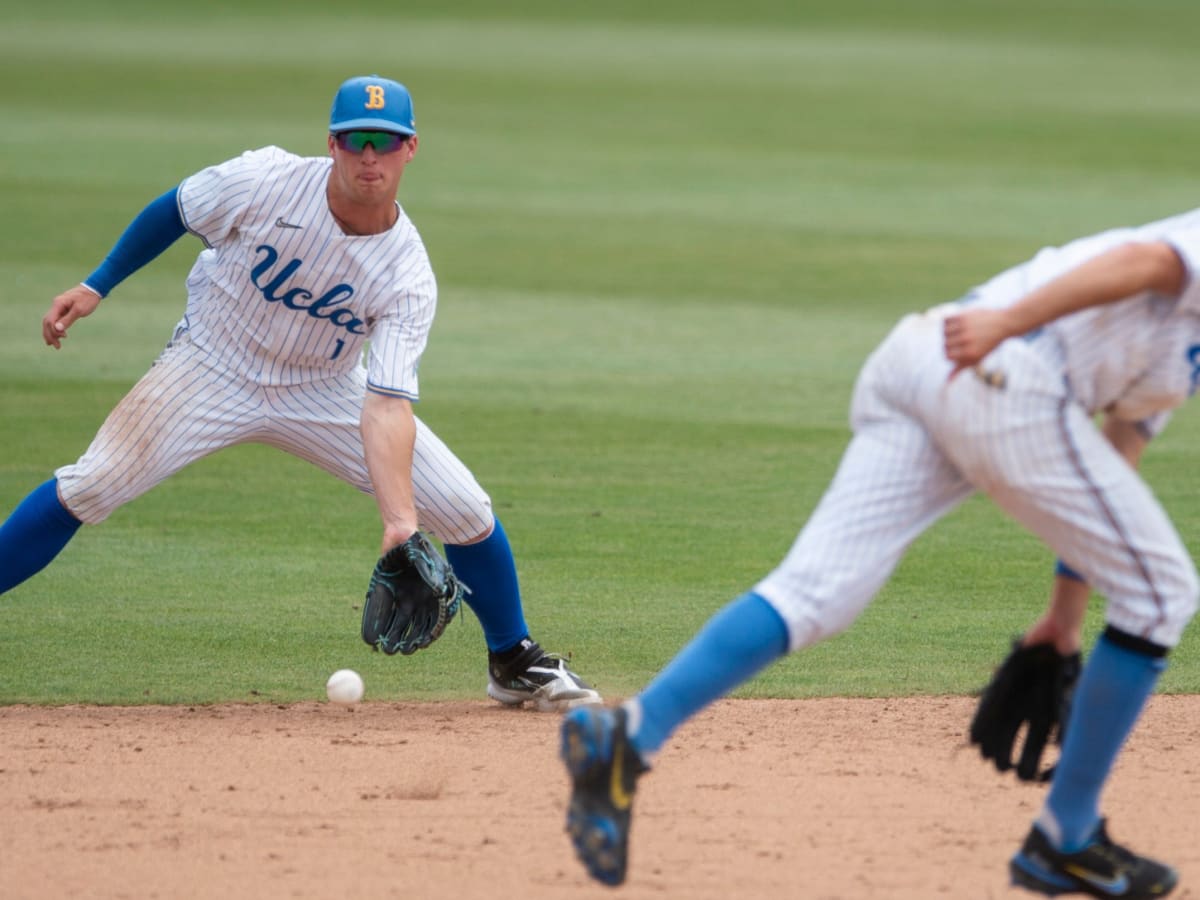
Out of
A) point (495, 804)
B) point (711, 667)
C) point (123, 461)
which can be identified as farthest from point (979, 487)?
point (123, 461)

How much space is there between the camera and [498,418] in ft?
29.5

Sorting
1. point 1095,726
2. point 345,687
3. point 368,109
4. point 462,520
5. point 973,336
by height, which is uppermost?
point 368,109

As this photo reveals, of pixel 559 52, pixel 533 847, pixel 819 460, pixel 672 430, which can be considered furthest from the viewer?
pixel 559 52

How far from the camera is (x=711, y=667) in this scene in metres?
3.22

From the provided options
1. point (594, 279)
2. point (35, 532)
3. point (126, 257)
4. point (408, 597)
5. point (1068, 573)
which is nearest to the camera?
point (1068, 573)

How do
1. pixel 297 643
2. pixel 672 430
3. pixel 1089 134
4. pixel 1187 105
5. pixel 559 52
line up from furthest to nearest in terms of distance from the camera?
pixel 559 52, pixel 1187 105, pixel 1089 134, pixel 672 430, pixel 297 643

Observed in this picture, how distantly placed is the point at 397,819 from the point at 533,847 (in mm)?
360

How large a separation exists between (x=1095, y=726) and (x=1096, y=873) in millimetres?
303

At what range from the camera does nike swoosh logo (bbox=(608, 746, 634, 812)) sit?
3.18 meters

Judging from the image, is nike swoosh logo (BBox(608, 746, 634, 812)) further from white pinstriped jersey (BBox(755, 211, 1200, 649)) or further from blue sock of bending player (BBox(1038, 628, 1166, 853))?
blue sock of bending player (BBox(1038, 628, 1166, 853))

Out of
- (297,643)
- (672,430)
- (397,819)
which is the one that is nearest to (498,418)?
(672,430)

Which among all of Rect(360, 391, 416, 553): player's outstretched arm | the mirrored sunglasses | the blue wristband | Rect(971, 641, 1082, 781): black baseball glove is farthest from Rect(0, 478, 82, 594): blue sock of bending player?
the blue wristband

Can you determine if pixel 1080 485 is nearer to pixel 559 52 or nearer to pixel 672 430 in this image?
pixel 672 430

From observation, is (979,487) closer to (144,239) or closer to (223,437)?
(223,437)
